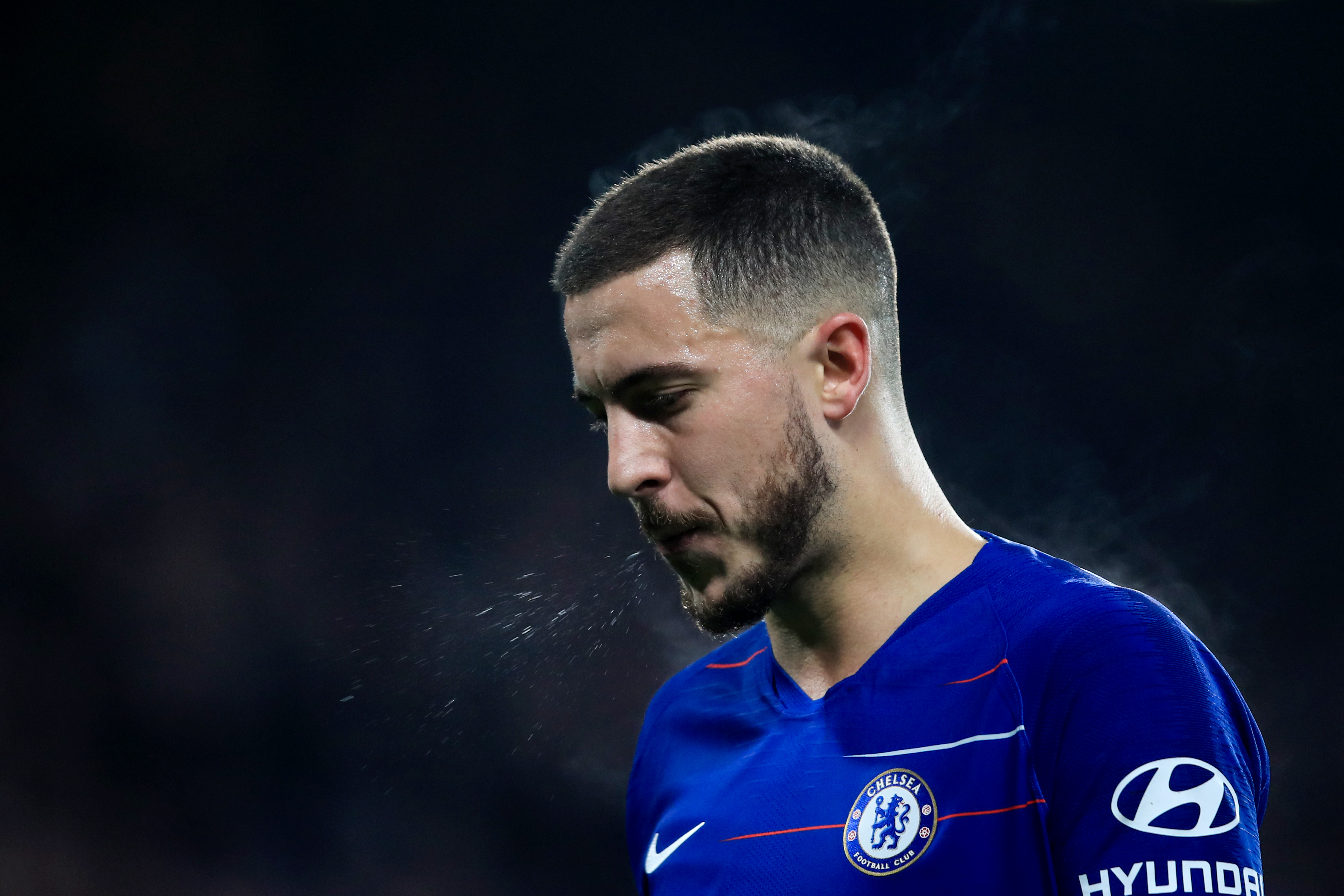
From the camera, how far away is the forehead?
1.38 meters

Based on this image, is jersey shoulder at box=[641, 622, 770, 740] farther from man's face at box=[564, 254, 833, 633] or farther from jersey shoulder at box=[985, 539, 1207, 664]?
jersey shoulder at box=[985, 539, 1207, 664]

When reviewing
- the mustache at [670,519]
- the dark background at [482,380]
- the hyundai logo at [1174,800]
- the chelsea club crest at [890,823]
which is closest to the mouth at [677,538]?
the mustache at [670,519]

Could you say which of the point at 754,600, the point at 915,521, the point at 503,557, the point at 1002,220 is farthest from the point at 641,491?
the point at 1002,220

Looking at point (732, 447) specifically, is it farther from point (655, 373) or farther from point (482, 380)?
point (482, 380)

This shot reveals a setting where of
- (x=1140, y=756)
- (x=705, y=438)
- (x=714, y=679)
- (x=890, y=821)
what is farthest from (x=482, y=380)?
(x=1140, y=756)

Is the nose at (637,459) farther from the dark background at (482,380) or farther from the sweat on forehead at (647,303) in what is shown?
the dark background at (482,380)

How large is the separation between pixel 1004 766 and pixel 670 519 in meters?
0.52

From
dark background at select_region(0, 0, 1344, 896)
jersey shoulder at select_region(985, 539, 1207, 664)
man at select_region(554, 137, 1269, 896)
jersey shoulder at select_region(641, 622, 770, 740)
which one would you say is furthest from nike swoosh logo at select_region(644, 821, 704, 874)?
dark background at select_region(0, 0, 1344, 896)

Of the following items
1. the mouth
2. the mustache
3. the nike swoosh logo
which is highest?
the mustache

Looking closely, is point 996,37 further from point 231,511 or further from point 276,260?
point 231,511

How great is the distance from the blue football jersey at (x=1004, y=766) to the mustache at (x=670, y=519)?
294 mm

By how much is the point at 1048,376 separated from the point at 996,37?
132 centimetres

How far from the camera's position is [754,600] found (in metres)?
1.43

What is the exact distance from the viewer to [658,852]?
1.62m
